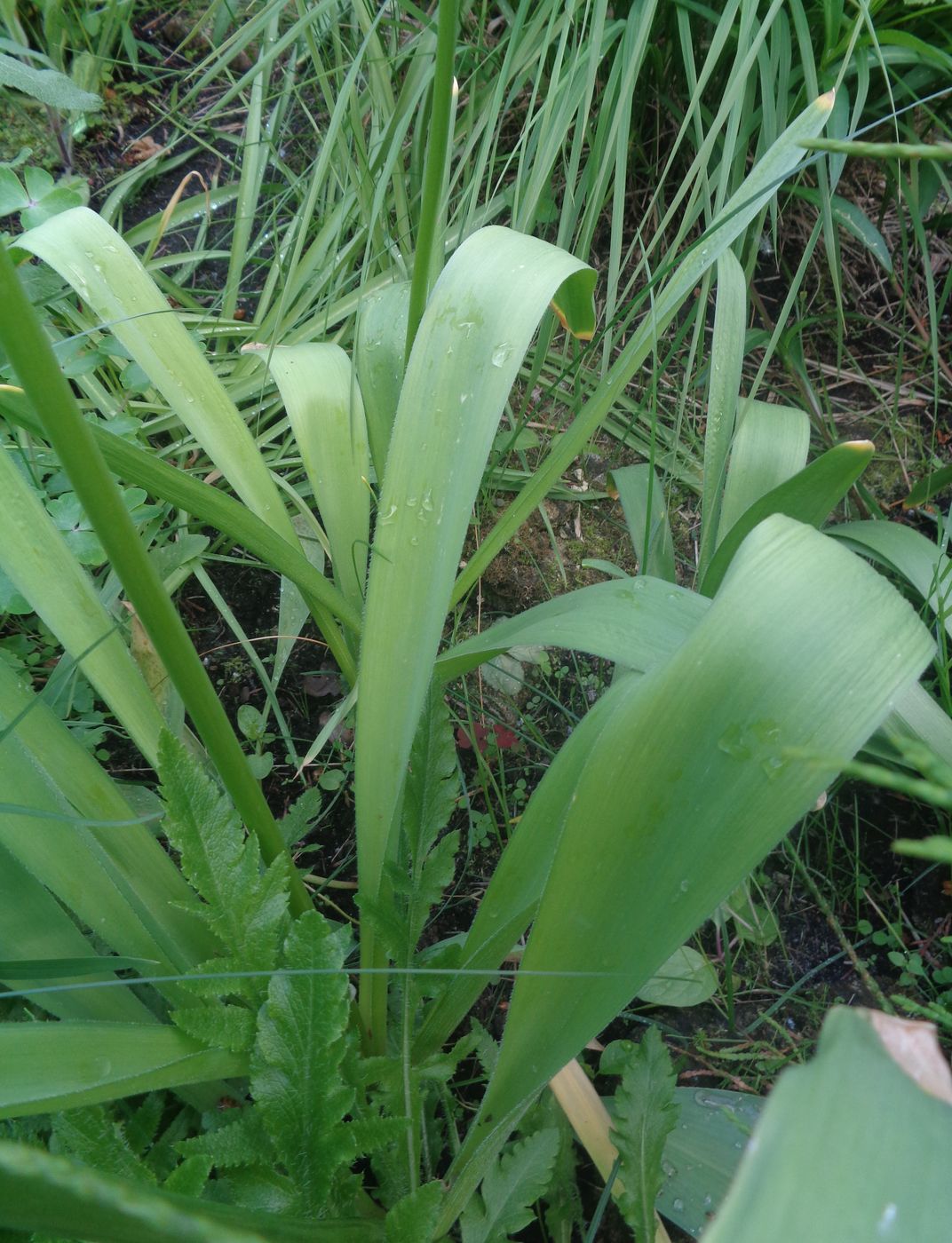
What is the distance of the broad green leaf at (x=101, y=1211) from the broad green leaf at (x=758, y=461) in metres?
0.72

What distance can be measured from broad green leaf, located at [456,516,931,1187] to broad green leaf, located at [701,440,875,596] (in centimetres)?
22

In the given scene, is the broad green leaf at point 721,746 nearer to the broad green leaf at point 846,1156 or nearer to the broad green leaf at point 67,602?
the broad green leaf at point 846,1156

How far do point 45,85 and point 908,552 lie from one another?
122 centimetres

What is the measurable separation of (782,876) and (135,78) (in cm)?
181

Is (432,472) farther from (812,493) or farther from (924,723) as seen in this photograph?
(924,723)

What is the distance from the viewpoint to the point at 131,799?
0.89 m

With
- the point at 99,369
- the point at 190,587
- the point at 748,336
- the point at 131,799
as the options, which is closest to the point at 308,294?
the point at 99,369

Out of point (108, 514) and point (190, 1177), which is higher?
point (108, 514)

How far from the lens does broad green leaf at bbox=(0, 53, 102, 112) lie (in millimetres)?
1032

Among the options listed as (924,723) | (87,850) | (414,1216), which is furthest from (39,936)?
(924,723)

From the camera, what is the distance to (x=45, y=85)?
3.50ft

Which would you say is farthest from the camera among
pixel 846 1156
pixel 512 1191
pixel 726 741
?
pixel 512 1191

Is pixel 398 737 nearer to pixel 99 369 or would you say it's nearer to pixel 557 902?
pixel 557 902

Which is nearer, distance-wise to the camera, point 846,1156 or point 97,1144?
point 846,1156
